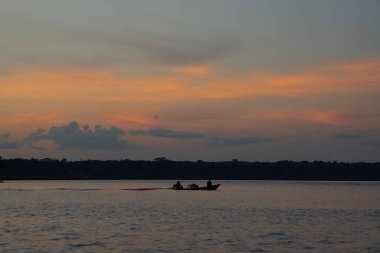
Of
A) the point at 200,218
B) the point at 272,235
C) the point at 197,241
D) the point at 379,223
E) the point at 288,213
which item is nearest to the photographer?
the point at 197,241

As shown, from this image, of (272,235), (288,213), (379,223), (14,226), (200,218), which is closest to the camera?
(272,235)

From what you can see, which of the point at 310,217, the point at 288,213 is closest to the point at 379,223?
the point at 310,217

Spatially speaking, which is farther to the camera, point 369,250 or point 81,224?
point 81,224

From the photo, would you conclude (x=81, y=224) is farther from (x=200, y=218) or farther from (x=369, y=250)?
(x=369, y=250)

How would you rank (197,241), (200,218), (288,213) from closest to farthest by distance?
1. (197,241)
2. (200,218)
3. (288,213)

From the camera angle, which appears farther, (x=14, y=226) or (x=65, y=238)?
(x=14, y=226)

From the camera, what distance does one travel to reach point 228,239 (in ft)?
148

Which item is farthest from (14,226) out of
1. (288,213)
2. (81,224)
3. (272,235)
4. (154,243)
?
(288,213)

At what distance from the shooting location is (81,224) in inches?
2176

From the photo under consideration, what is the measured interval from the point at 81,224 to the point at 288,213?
25.6m

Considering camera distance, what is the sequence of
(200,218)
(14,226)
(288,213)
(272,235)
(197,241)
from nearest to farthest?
1. (197,241)
2. (272,235)
3. (14,226)
4. (200,218)
5. (288,213)

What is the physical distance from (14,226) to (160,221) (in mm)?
13141

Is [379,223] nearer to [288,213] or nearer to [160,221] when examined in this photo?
[288,213]

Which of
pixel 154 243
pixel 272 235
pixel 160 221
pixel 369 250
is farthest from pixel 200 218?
pixel 369 250
